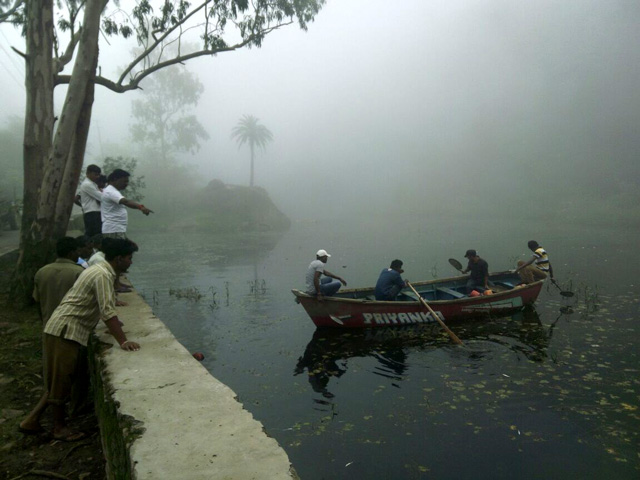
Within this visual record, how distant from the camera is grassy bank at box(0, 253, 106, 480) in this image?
12.7ft

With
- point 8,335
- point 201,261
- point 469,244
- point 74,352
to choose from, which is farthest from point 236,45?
point 469,244

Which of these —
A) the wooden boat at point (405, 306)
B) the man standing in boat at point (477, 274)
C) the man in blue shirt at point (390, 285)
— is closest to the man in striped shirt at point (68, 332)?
the wooden boat at point (405, 306)

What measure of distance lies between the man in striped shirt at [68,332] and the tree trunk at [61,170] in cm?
423

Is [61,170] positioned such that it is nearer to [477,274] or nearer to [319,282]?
[319,282]

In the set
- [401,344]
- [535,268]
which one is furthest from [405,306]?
[535,268]

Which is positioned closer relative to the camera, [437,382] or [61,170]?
[61,170]

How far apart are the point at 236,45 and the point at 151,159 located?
199 feet

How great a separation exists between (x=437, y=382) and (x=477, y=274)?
18.2 ft

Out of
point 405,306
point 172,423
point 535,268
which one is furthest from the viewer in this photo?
point 535,268

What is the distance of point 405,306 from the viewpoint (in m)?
10.6

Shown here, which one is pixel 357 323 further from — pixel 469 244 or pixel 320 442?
pixel 469 244

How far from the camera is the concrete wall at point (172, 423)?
290 centimetres

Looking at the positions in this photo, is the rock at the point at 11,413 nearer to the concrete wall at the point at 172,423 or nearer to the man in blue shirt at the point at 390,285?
the concrete wall at the point at 172,423

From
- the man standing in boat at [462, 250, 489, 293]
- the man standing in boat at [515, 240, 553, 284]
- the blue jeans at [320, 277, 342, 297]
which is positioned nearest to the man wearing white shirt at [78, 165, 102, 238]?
the blue jeans at [320, 277, 342, 297]
